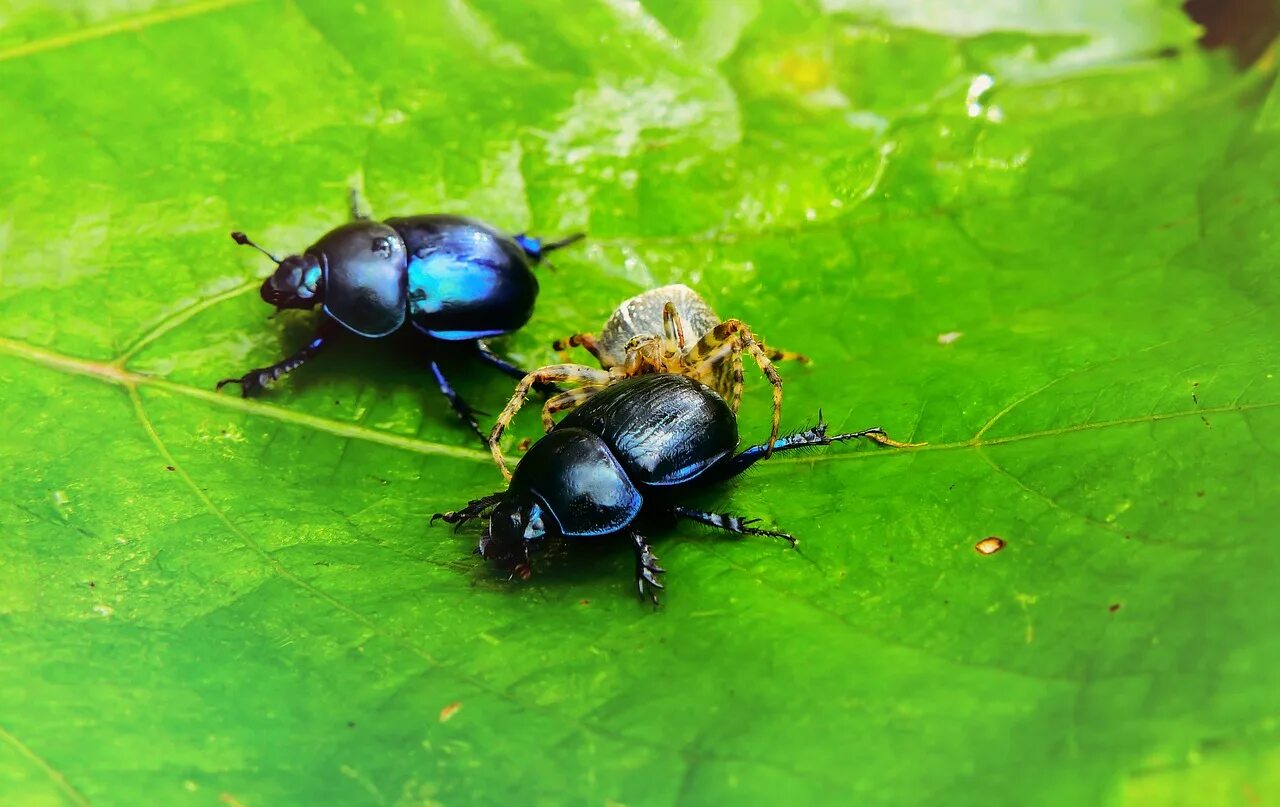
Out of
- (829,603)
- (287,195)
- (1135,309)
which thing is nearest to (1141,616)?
(829,603)

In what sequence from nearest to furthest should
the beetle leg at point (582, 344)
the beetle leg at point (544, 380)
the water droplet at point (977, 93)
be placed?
the beetle leg at point (544, 380) → the beetle leg at point (582, 344) → the water droplet at point (977, 93)

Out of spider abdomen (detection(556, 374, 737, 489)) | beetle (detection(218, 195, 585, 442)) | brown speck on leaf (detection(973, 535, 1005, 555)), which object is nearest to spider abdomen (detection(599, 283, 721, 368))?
beetle (detection(218, 195, 585, 442))

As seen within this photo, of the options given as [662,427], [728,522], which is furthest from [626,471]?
[728,522]

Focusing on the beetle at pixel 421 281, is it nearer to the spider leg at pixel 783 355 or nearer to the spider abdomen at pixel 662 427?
the spider abdomen at pixel 662 427

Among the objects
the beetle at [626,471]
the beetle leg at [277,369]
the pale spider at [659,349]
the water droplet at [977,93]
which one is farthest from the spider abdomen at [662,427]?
the water droplet at [977,93]

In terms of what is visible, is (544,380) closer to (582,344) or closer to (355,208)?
(582,344)

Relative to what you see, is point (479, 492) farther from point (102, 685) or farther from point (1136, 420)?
point (1136, 420)

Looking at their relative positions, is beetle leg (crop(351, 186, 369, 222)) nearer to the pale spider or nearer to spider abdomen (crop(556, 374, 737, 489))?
the pale spider
